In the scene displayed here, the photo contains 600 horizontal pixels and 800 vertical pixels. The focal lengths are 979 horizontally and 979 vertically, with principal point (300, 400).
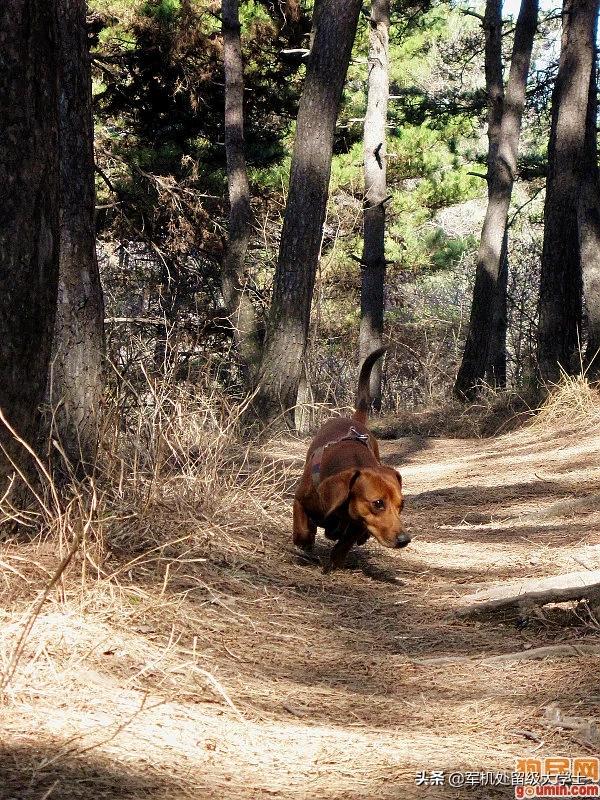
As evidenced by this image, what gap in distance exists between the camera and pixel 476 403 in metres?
12.8

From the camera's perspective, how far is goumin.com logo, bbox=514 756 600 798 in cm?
246

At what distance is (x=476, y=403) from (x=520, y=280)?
9.48 metres

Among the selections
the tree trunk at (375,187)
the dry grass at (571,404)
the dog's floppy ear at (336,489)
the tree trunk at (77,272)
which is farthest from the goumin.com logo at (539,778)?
the tree trunk at (375,187)

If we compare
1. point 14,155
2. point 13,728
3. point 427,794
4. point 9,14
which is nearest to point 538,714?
point 427,794

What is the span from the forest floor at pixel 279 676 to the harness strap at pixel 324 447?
1.70 feet

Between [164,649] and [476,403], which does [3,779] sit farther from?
[476,403]

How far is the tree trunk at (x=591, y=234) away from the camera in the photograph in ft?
37.3

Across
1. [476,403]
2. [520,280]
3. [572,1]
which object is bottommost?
[476,403]

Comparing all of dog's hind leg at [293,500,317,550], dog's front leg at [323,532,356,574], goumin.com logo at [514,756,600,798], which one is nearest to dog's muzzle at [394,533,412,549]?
dog's front leg at [323,532,356,574]

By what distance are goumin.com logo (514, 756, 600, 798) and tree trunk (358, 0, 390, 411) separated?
44.6 feet

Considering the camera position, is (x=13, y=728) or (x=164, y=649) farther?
(x=164, y=649)

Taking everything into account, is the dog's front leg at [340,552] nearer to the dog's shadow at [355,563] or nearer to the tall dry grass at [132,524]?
the dog's shadow at [355,563]

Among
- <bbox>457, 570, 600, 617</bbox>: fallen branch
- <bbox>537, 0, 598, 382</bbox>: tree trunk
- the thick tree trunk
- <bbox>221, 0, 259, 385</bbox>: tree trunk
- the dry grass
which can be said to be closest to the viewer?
<bbox>457, 570, 600, 617</bbox>: fallen branch

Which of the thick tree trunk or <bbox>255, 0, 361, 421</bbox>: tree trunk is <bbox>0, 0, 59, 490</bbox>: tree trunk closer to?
<bbox>255, 0, 361, 421</bbox>: tree trunk
